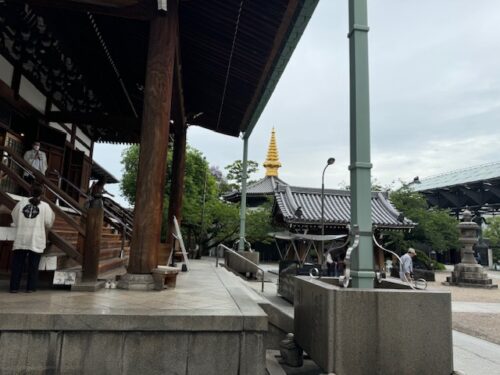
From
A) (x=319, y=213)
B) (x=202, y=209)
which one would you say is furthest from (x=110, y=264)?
(x=202, y=209)

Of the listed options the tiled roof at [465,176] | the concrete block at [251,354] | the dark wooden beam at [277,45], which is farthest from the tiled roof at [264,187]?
the concrete block at [251,354]

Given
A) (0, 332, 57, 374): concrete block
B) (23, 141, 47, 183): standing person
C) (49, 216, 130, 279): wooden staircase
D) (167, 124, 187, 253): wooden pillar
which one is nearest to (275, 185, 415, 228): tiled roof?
(167, 124, 187, 253): wooden pillar

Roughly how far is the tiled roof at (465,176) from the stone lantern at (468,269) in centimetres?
1212

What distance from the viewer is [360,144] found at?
3.91m

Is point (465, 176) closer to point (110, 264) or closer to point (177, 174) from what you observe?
point (177, 174)

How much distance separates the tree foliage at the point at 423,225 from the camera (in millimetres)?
28281

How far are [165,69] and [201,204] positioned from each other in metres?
18.7

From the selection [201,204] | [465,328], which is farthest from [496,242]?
[465,328]

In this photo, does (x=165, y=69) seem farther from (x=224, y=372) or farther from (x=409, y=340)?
(x=409, y=340)

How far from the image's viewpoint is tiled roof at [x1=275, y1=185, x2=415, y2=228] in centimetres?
Answer: 1756

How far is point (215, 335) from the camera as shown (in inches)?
140

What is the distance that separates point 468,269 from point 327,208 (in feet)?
30.6

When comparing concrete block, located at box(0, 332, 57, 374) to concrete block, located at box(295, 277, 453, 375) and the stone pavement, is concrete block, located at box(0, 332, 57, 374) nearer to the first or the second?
the stone pavement

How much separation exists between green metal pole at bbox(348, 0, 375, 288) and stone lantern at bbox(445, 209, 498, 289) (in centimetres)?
2059
